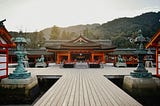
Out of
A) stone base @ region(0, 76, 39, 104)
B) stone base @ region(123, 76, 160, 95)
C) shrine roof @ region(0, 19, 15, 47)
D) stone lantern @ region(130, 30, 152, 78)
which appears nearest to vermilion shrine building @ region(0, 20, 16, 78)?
shrine roof @ region(0, 19, 15, 47)

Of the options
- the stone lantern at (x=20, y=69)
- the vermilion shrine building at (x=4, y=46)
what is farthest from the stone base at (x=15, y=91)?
the vermilion shrine building at (x=4, y=46)

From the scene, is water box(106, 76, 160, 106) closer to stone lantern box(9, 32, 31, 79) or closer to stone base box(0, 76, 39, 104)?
stone base box(0, 76, 39, 104)

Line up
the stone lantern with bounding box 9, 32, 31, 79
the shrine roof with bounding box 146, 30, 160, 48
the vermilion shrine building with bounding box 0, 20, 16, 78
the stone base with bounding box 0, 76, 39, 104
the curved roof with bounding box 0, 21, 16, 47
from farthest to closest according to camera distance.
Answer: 1. the shrine roof with bounding box 146, 30, 160, 48
2. the vermilion shrine building with bounding box 0, 20, 16, 78
3. the curved roof with bounding box 0, 21, 16, 47
4. the stone lantern with bounding box 9, 32, 31, 79
5. the stone base with bounding box 0, 76, 39, 104

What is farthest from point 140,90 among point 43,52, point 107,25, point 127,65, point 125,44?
point 107,25

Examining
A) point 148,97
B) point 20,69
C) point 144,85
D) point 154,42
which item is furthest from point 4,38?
point 154,42

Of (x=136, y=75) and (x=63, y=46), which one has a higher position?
(x=63, y=46)

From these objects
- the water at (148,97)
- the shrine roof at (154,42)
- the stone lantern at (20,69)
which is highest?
the shrine roof at (154,42)

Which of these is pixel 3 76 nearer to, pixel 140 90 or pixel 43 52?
pixel 140 90

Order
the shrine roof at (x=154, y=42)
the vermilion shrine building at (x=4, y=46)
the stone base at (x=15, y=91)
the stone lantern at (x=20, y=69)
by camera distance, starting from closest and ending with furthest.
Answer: the stone base at (x=15, y=91), the stone lantern at (x=20, y=69), the vermilion shrine building at (x=4, y=46), the shrine roof at (x=154, y=42)

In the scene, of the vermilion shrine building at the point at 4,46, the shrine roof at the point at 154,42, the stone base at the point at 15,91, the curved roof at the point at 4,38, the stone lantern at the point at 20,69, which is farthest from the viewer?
the shrine roof at the point at 154,42

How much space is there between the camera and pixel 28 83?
1116cm

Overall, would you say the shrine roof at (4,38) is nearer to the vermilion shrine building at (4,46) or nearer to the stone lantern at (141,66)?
the vermilion shrine building at (4,46)

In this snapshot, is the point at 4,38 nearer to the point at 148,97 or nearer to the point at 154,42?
the point at 148,97

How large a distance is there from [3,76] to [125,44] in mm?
59129
